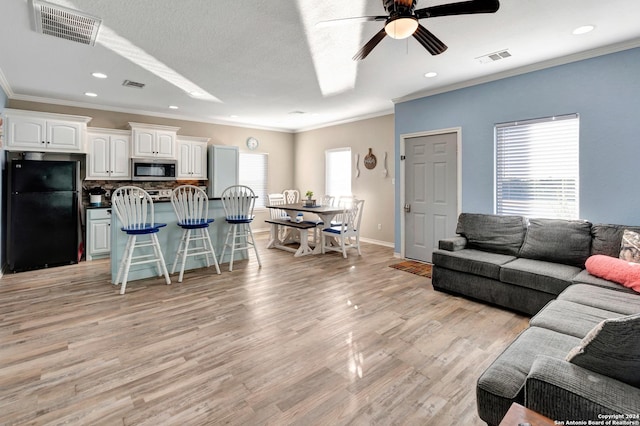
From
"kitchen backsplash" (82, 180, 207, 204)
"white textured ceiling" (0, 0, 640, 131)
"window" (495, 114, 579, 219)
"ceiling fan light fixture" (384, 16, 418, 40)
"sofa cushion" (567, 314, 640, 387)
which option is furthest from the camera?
"kitchen backsplash" (82, 180, 207, 204)

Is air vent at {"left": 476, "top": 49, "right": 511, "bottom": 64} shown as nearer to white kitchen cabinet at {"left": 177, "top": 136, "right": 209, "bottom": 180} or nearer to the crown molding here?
the crown molding

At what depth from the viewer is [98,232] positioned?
5.33m

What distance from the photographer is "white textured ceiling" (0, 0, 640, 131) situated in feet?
8.42

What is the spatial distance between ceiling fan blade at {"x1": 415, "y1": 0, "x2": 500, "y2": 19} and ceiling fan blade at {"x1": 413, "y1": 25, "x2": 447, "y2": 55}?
125 millimetres

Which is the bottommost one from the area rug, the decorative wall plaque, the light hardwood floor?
the light hardwood floor

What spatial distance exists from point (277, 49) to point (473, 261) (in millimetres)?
3080

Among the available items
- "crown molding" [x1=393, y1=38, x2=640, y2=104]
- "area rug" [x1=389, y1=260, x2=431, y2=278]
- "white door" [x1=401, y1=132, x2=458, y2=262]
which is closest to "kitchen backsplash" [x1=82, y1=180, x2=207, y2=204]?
"white door" [x1=401, y1=132, x2=458, y2=262]

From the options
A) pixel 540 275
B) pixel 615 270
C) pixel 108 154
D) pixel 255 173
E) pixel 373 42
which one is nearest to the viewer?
pixel 373 42

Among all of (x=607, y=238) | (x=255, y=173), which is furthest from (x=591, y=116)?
(x=255, y=173)

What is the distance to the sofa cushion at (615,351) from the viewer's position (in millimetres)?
1020

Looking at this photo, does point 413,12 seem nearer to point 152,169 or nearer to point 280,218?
point 280,218

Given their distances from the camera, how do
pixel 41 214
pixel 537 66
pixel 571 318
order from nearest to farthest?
pixel 571 318 < pixel 537 66 < pixel 41 214

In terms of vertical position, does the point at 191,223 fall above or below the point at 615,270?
above

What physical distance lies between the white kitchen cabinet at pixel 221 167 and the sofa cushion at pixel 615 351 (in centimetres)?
659
